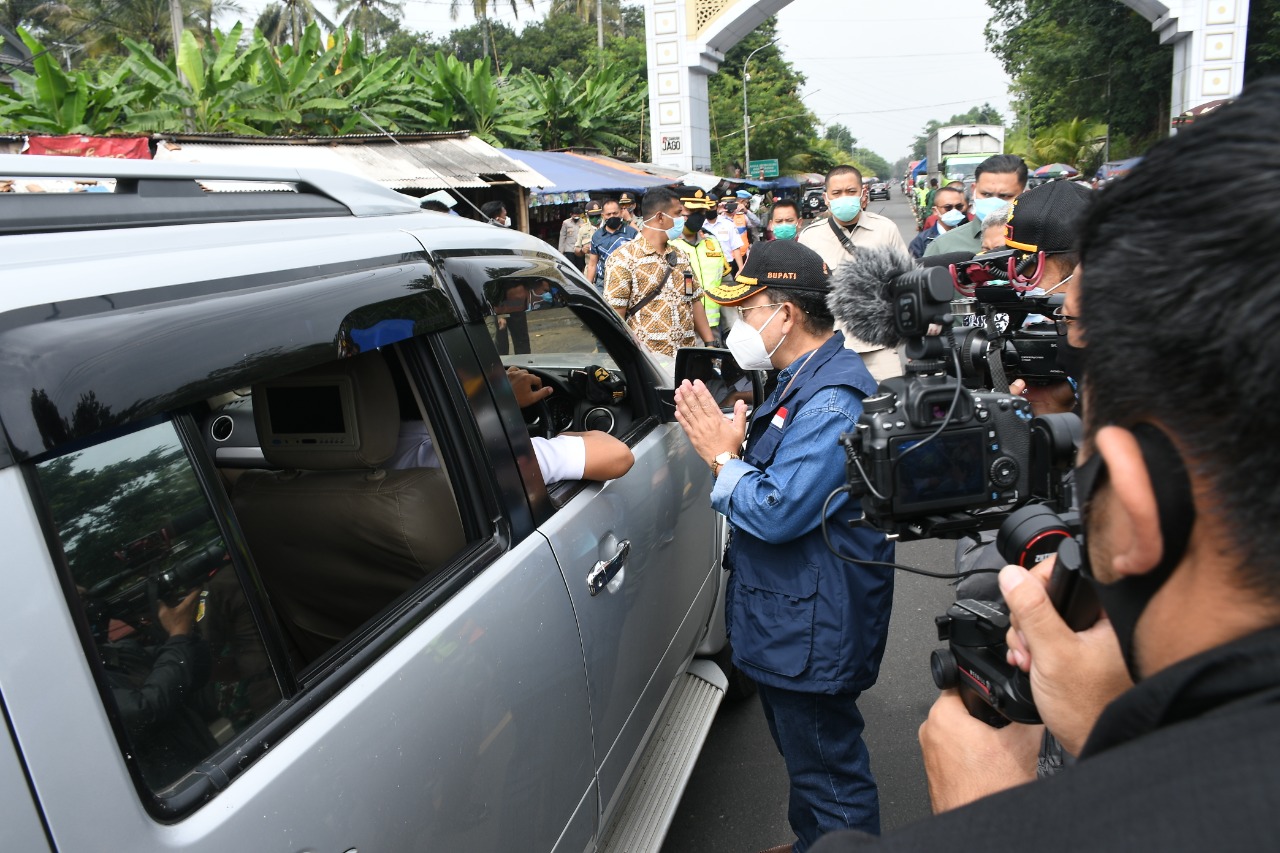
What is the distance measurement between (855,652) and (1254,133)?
177 cm

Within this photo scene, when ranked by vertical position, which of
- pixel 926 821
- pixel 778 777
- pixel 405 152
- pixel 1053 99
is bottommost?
pixel 778 777

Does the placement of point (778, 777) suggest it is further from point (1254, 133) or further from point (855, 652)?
point (1254, 133)

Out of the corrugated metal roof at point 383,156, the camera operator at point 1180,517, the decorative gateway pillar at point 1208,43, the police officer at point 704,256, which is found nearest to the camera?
the camera operator at point 1180,517

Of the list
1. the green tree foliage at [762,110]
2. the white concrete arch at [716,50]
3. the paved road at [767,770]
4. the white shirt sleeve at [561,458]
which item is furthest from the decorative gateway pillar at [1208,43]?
the white shirt sleeve at [561,458]

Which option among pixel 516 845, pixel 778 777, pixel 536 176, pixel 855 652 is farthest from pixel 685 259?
pixel 536 176

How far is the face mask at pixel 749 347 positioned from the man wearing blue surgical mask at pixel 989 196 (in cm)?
386

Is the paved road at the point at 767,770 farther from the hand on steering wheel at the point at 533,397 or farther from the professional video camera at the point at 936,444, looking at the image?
the professional video camera at the point at 936,444

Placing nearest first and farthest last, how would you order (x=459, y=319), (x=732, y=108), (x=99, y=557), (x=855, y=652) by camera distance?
1. (x=99, y=557)
2. (x=459, y=319)
3. (x=855, y=652)
4. (x=732, y=108)

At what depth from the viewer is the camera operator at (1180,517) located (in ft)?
1.98

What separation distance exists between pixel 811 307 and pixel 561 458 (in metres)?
0.80

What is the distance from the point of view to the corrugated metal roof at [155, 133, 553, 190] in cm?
1059

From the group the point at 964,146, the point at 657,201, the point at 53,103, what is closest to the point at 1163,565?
the point at 657,201

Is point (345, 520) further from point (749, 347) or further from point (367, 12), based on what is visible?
point (367, 12)

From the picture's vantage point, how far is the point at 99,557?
1.14 m
